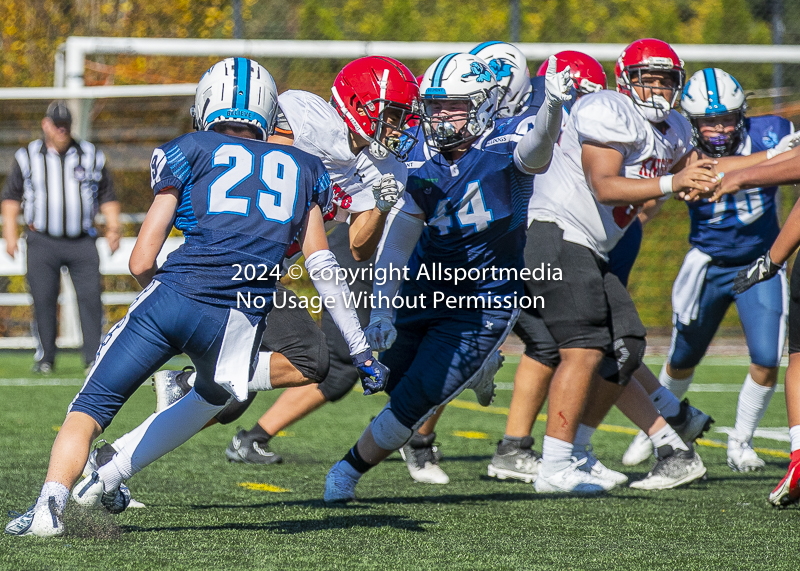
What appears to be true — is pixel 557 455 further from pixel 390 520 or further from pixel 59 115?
pixel 59 115

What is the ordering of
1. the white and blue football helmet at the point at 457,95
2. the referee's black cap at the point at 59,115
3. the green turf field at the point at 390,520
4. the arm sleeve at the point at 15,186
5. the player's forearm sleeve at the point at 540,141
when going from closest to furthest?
1. the green turf field at the point at 390,520
2. the player's forearm sleeve at the point at 540,141
3. the white and blue football helmet at the point at 457,95
4. the referee's black cap at the point at 59,115
5. the arm sleeve at the point at 15,186

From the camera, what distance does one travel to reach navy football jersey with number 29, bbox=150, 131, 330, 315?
2.86 meters

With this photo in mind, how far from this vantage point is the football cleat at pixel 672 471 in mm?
4051

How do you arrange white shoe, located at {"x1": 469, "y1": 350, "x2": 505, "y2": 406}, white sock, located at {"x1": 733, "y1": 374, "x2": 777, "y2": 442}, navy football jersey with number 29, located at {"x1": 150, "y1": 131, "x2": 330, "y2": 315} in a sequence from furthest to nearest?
white sock, located at {"x1": 733, "y1": 374, "x2": 777, "y2": 442} < white shoe, located at {"x1": 469, "y1": 350, "x2": 505, "y2": 406} < navy football jersey with number 29, located at {"x1": 150, "y1": 131, "x2": 330, "y2": 315}

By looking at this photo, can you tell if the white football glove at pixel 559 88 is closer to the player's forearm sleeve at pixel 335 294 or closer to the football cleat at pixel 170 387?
the player's forearm sleeve at pixel 335 294

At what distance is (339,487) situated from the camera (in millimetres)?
3625

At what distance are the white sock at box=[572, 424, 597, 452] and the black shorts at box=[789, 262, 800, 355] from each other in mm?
992

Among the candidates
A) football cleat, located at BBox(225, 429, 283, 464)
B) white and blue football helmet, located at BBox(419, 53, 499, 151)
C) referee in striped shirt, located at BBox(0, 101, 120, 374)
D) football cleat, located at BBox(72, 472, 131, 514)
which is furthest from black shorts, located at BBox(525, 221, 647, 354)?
referee in striped shirt, located at BBox(0, 101, 120, 374)

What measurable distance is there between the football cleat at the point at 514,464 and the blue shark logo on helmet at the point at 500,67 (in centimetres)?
152

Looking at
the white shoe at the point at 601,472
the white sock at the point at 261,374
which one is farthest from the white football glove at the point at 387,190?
the white shoe at the point at 601,472

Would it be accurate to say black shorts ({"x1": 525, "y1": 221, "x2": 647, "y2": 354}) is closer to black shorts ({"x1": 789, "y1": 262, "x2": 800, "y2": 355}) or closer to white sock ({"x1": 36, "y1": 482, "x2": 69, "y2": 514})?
black shorts ({"x1": 789, "y1": 262, "x2": 800, "y2": 355})

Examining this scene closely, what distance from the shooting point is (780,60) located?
967 cm

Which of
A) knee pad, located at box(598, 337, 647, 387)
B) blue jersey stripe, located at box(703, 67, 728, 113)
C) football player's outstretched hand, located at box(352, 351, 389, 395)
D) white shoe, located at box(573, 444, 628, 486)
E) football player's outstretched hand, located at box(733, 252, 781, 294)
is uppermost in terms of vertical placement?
blue jersey stripe, located at box(703, 67, 728, 113)

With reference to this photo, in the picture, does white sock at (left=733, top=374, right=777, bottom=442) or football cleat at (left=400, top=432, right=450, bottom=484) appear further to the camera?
white sock at (left=733, top=374, right=777, bottom=442)
